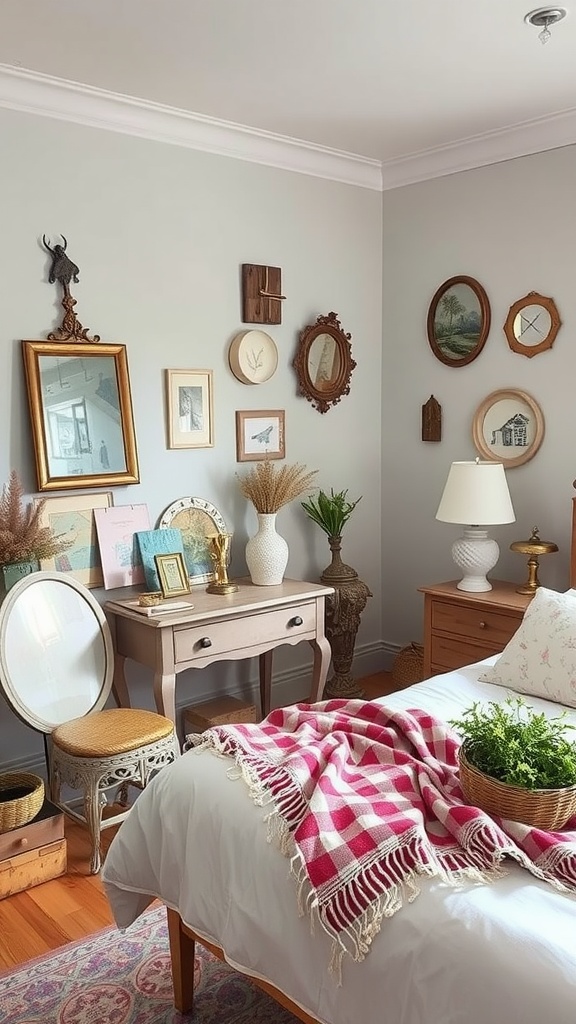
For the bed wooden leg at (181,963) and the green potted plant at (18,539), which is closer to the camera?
the bed wooden leg at (181,963)

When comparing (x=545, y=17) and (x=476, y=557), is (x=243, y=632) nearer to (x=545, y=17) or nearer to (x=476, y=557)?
(x=476, y=557)

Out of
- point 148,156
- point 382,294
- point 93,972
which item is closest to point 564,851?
point 93,972

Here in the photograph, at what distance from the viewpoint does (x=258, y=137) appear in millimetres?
3746

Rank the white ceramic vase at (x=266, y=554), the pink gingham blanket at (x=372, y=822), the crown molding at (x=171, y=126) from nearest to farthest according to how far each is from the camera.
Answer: the pink gingham blanket at (x=372, y=822) → the crown molding at (x=171, y=126) → the white ceramic vase at (x=266, y=554)

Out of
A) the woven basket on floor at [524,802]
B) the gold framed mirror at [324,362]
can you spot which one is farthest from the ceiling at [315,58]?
the woven basket on floor at [524,802]

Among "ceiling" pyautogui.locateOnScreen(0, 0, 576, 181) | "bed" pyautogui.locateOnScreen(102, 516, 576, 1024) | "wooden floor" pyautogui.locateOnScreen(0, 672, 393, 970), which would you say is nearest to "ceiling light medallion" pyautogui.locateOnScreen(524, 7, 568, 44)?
"ceiling" pyautogui.locateOnScreen(0, 0, 576, 181)

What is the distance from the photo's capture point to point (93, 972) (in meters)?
2.38

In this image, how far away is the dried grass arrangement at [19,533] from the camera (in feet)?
9.89

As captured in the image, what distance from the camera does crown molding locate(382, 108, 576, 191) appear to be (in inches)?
142

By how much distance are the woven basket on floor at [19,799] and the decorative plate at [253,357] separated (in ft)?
6.12

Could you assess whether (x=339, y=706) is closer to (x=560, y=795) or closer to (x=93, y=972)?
(x=560, y=795)

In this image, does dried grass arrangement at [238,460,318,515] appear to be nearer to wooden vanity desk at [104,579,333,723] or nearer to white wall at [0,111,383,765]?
white wall at [0,111,383,765]

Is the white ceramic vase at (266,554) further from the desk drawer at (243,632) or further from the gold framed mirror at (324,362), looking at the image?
the gold framed mirror at (324,362)

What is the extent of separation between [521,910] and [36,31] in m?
2.70
